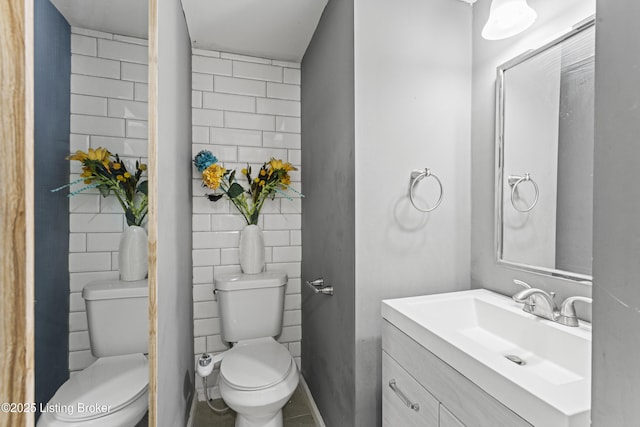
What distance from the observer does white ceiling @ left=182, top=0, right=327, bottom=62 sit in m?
1.58

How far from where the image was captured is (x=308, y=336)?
199 centimetres

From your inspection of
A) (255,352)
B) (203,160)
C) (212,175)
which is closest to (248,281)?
(255,352)

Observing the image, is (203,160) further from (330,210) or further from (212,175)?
(330,210)

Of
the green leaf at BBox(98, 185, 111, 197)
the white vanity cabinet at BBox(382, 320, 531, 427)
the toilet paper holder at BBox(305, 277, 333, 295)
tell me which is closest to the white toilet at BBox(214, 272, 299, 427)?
the toilet paper holder at BBox(305, 277, 333, 295)

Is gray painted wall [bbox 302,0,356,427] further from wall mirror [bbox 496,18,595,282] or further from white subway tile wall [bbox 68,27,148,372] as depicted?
white subway tile wall [bbox 68,27,148,372]

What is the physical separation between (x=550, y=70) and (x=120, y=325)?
1700 millimetres

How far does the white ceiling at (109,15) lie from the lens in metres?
0.70

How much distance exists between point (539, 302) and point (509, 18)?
1.01m

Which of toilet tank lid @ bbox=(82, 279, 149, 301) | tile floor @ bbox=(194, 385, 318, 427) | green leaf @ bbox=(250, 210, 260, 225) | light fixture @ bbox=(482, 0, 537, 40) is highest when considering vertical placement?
light fixture @ bbox=(482, 0, 537, 40)

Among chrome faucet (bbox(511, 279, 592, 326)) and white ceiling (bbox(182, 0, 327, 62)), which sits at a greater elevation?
white ceiling (bbox(182, 0, 327, 62))

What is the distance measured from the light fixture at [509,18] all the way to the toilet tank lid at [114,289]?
1.51 meters

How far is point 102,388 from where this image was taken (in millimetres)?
823

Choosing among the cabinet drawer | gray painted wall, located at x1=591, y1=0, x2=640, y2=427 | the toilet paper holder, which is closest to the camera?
gray painted wall, located at x1=591, y1=0, x2=640, y2=427

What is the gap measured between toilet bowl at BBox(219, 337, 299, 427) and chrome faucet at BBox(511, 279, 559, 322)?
3.58 ft
